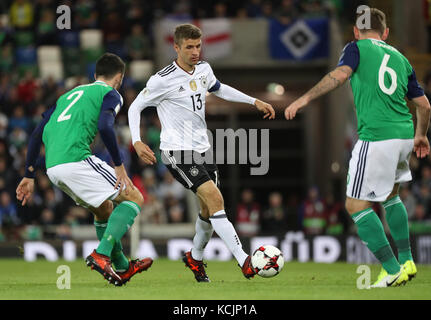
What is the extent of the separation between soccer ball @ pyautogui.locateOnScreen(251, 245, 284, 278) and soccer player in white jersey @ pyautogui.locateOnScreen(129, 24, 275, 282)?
1.20 feet

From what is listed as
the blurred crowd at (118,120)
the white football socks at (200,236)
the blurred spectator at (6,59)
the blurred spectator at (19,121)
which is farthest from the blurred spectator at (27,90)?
the white football socks at (200,236)

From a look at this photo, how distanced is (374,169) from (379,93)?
24.7 inches

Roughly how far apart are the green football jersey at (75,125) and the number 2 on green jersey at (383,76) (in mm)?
2161

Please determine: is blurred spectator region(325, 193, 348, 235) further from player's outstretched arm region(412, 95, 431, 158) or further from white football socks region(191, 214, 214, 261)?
player's outstretched arm region(412, 95, 431, 158)

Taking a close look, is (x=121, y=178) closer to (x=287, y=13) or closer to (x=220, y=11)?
(x=287, y=13)

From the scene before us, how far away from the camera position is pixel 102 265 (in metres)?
7.23

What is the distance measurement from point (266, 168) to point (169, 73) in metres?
14.9

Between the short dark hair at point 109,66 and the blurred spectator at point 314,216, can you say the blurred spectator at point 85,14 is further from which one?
the short dark hair at point 109,66

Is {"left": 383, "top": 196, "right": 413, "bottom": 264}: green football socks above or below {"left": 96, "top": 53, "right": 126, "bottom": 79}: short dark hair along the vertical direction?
below

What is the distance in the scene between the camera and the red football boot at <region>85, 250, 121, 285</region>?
23.7 feet

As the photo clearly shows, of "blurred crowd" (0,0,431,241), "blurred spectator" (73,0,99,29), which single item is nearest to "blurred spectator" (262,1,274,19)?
"blurred crowd" (0,0,431,241)

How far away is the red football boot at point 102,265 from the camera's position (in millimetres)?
7230
